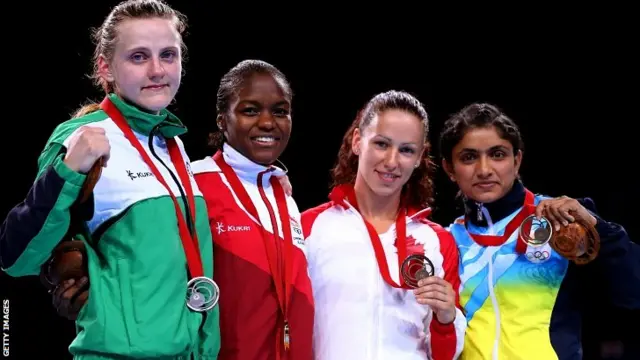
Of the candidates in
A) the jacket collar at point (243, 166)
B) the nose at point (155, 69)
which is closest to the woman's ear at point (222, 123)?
the jacket collar at point (243, 166)

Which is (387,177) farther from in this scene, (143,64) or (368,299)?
(143,64)

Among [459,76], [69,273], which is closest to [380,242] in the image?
[69,273]

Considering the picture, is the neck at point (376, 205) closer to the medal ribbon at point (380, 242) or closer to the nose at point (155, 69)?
the medal ribbon at point (380, 242)

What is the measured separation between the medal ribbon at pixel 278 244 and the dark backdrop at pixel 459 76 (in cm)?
285

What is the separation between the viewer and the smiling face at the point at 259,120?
2492 mm

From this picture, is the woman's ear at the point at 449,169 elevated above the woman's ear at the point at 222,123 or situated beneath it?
situated beneath

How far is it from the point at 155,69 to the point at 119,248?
20.0 inches

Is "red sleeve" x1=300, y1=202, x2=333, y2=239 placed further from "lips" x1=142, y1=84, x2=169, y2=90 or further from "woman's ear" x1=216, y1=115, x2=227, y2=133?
"lips" x1=142, y1=84, x2=169, y2=90

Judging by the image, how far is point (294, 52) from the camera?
576 centimetres

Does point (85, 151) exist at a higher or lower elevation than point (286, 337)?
higher

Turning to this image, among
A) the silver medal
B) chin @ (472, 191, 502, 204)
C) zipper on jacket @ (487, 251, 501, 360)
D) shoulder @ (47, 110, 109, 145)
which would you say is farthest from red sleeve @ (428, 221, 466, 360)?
shoulder @ (47, 110, 109, 145)

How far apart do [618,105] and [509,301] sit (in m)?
3.98

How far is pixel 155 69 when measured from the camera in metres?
2.12

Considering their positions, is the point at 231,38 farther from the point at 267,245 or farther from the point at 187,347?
the point at 187,347
